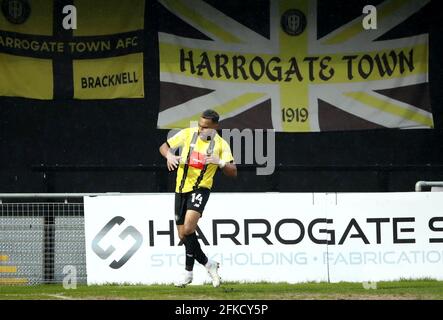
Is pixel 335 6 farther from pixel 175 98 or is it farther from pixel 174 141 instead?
pixel 174 141

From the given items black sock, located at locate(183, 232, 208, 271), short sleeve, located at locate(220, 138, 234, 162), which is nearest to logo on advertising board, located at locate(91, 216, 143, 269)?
black sock, located at locate(183, 232, 208, 271)

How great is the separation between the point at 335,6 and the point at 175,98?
8.73ft

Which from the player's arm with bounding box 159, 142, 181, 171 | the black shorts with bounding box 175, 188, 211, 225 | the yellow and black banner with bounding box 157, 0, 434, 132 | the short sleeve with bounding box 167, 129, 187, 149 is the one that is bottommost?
the black shorts with bounding box 175, 188, 211, 225

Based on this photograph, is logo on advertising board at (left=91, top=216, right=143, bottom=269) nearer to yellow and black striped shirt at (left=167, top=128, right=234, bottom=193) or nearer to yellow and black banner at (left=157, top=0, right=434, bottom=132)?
yellow and black striped shirt at (left=167, top=128, right=234, bottom=193)

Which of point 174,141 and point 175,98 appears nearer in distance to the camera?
point 174,141

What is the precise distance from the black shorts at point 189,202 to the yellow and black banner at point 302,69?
4.06m

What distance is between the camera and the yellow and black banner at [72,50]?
16438mm

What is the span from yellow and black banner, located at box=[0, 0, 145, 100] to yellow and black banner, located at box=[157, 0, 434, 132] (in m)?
0.61

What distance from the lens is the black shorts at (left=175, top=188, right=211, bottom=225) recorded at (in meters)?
12.7

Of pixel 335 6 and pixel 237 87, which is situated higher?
pixel 335 6

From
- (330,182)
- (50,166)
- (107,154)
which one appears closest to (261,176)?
(330,182)

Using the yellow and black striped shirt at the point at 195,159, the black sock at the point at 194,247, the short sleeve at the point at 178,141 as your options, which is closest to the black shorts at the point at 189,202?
the yellow and black striped shirt at the point at 195,159

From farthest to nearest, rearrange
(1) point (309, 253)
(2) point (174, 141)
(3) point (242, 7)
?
1. (3) point (242, 7)
2. (1) point (309, 253)
3. (2) point (174, 141)

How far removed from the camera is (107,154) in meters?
17.5
